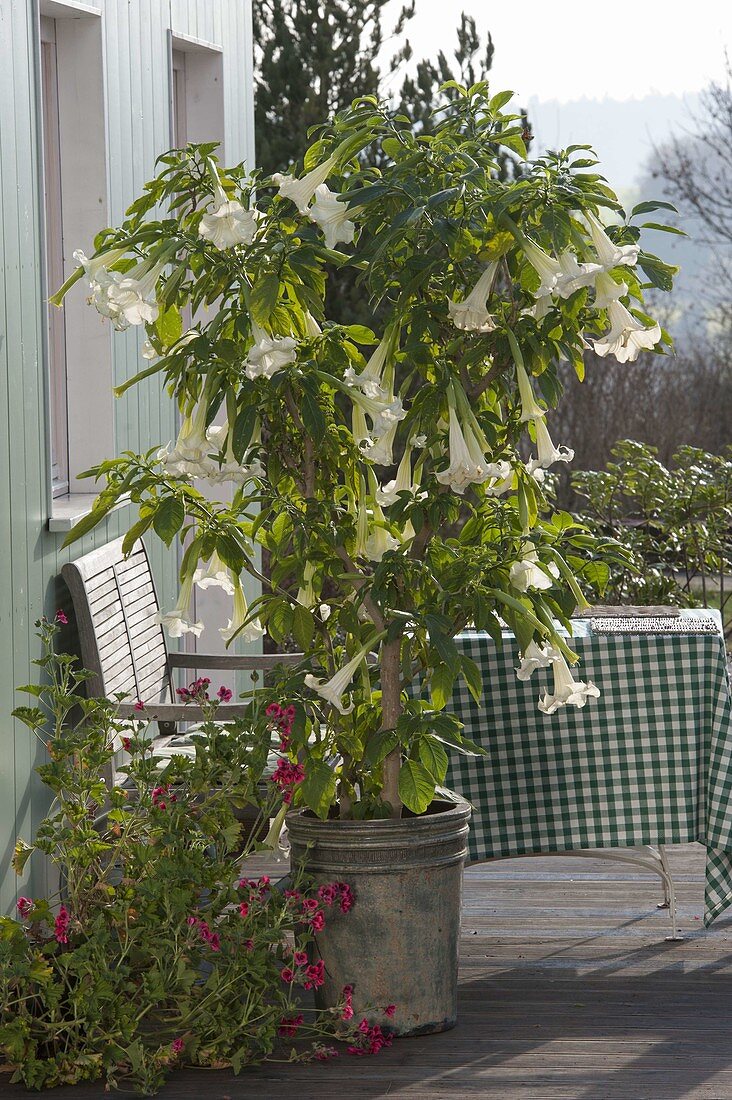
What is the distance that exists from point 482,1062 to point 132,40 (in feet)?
11.1

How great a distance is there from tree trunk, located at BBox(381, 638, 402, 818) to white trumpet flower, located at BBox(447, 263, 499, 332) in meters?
0.74

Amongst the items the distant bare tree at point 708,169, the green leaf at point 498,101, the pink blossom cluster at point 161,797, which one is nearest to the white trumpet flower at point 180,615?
the pink blossom cluster at point 161,797

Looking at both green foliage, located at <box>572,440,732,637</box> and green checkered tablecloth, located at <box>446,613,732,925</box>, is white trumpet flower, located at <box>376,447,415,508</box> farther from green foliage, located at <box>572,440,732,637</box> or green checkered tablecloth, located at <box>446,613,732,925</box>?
green foliage, located at <box>572,440,732,637</box>

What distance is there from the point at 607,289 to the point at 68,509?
188 centimetres

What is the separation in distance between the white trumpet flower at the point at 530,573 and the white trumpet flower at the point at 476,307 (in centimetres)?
49

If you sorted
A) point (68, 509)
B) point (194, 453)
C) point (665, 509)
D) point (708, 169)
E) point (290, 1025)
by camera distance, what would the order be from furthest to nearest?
point (708, 169) < point (665, 509) < point (68, 509) < point (290, 1025) < point (194, 453)

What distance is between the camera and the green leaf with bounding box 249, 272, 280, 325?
9.09ft

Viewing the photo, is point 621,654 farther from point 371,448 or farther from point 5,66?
point 5,66

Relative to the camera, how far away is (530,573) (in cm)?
299

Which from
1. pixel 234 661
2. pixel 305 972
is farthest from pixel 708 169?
pixel 305 972

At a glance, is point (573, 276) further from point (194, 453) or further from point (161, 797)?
point (161, 797)

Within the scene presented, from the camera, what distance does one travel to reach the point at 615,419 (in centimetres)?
961

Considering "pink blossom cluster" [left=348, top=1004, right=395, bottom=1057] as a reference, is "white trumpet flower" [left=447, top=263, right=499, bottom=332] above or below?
above

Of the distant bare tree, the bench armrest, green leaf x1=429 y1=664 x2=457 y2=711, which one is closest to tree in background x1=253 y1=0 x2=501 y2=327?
the bench armrest
